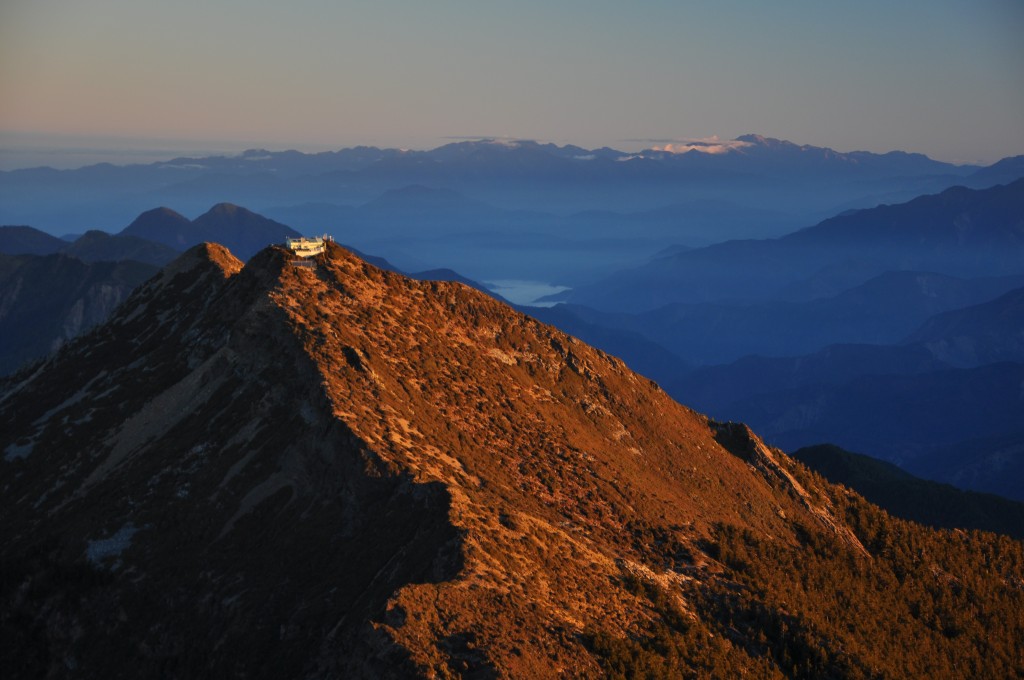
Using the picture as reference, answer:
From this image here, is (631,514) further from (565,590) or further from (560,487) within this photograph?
(565,590)

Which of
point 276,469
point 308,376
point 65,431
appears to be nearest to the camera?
point 276,469

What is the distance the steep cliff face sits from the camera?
65.8 metres

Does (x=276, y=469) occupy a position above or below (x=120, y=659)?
above

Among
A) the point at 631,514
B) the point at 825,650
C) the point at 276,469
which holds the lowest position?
the point at 825,650

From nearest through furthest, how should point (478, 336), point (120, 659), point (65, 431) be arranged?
point (120, 659) → point (65, 431) → point (478, 336)

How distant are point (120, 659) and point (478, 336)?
4673 cm

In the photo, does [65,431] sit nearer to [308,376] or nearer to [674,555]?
[308,376]

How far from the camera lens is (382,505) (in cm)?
7256

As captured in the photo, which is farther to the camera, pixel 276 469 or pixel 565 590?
pixel 276 469

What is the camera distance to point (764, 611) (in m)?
86.0

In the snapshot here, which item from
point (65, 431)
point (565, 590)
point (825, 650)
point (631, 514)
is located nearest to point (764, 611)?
point (825, 650)

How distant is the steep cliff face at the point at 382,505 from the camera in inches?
2589

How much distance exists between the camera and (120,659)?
69250mm

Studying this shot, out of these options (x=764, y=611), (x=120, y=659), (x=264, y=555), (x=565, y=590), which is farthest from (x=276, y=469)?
(x=764, y=611)
